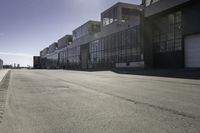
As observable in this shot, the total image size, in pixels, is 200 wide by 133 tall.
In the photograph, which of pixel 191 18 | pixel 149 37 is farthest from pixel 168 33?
pixel 191 18

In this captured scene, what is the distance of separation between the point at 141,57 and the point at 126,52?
6.62 meters

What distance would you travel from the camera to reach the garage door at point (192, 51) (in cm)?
3419

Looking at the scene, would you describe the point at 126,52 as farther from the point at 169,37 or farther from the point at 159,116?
the point at 159,116

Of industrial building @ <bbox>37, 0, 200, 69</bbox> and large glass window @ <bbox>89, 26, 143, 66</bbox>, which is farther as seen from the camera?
large glass window @ <bbox>89, 26, 143, 66</bbox>

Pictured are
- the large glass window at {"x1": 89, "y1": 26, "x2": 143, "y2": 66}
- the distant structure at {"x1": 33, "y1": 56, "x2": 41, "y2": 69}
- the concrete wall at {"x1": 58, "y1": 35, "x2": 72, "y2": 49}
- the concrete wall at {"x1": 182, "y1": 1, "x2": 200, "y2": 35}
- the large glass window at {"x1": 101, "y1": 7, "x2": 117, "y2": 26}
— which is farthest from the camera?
the distant structure at {"x1": 33, "y1": 56, "x2": 41, "y2": 69}

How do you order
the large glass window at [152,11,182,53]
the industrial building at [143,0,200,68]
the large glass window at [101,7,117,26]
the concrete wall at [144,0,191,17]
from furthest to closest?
the large glass window at [101,7,117,26] → the large glass window at [152,11,182,53] → the concrete wall at [144,0,191,17] → the industrial building at [143,0,200,68]

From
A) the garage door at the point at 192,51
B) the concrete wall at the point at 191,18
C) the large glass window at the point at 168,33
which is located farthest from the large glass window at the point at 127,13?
the garage door at the point at 192,51

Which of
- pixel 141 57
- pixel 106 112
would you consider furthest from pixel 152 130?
pixel 141 57

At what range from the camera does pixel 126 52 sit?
50.9m

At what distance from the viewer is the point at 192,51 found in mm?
35281

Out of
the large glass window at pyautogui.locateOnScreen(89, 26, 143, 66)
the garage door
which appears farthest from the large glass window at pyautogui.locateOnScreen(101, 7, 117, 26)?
the garage door

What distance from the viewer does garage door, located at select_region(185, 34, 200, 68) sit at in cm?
3419

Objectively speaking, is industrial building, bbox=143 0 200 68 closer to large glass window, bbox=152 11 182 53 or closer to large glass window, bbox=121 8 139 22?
large glass window, bbox=152 11 182 53

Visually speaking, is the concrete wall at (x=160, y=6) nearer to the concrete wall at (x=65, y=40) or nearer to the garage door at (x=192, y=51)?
the garage door at (x=192, y=51)
